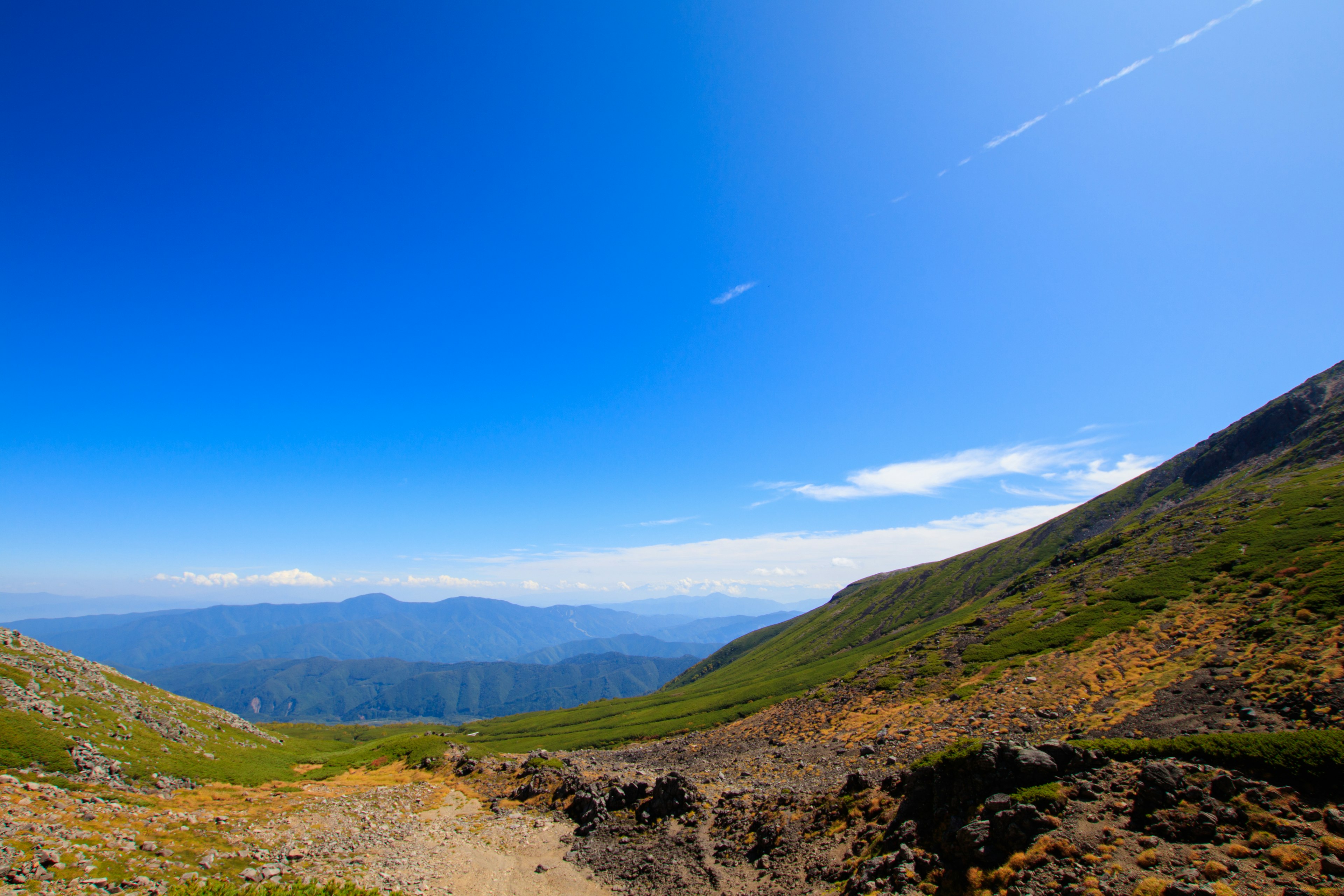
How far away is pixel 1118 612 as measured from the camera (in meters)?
52.8

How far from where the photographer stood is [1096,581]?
6719cm

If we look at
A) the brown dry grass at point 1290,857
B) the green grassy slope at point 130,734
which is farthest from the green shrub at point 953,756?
the green grassy slope at point 130,734

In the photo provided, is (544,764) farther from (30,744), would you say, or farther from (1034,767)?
(1034,767)

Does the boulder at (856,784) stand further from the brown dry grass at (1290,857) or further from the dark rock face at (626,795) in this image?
the brown dry grass at (1290,857)

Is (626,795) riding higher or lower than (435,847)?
higher

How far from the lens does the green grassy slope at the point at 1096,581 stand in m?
50.2

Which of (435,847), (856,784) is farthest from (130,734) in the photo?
(856,784)

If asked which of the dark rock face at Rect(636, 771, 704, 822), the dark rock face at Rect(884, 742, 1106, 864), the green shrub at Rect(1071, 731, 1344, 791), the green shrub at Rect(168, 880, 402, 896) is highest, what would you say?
the green shrub at Rect(1071, 731, 1344, 791)

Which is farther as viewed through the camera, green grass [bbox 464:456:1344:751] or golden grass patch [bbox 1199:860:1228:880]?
green grass [bbox 464:456:1344:751]

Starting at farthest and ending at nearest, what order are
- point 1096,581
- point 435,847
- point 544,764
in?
1. point 1096,581
2. point 544,764
3. point 435,847

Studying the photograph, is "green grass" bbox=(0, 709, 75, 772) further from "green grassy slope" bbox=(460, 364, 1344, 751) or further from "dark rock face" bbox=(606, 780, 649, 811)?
"green grassy slope" bbox=(460, 364, 1344, 751)

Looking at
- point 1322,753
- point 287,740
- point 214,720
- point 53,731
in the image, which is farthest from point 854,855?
point 287,740

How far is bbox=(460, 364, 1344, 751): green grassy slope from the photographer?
5025 centimetres

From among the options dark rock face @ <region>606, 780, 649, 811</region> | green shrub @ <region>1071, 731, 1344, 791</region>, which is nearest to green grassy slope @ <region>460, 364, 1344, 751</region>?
green shrub @ <region>1071, 731, 1344, 791</region>
